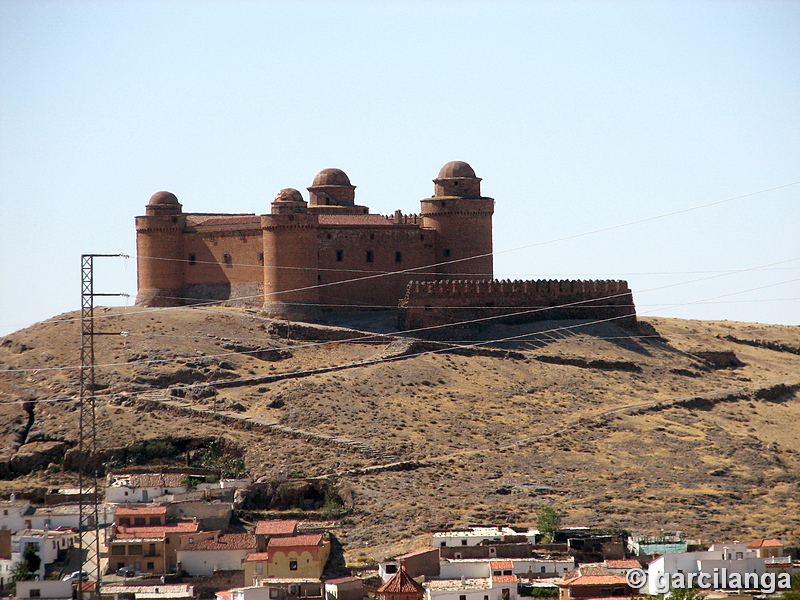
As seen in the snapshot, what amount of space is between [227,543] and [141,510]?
3883 millimetres

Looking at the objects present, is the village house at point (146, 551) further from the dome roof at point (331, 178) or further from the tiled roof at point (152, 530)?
the dome roof at point (331, 178)

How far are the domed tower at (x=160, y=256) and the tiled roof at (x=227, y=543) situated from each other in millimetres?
23578

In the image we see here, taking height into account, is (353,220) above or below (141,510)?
above

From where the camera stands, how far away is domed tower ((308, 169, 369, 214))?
78.9m

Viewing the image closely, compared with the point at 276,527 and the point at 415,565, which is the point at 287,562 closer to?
the point at 276,527

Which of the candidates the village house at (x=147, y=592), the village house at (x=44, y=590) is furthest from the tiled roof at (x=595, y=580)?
the village house at (x=44, y=590)

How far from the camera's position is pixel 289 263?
223 ft

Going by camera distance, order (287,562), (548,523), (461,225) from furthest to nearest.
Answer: (461,225), (548,523), (287,562)

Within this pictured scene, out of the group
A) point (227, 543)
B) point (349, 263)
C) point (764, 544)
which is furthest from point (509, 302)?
point (227, 543)

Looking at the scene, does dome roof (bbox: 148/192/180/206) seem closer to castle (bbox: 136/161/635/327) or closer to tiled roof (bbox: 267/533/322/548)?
castle (bbox: 136/161/635/327)

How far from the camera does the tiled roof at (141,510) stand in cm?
5147

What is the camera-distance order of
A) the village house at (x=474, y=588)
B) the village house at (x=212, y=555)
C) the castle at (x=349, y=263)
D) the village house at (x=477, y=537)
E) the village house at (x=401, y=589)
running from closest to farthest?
the village house at (x=401, y=589)
the village house at (x=474, y=588)
the village house at (x=212, y=555)
the village house at (x=477, y=537)
the castle at (x=349, y=263)

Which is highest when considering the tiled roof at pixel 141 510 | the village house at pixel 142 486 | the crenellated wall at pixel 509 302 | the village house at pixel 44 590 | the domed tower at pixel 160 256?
the domed tower at pixel 160 256

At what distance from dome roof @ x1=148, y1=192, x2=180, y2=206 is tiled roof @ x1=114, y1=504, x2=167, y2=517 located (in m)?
23.1
